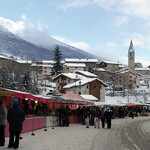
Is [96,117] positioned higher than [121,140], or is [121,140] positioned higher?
[96,117]

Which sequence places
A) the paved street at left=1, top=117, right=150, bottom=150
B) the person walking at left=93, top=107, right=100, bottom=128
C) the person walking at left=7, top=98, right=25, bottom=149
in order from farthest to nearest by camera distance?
the person walking at left=93, top=107, right=100, bottom=128
the paved street at left=1, top=117, right=150, bottom=150
the person walking at left=7, top=98, right=25, bottom=149

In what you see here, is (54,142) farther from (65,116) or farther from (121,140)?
(65,116)

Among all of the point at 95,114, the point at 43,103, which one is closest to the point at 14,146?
the point at 43,103

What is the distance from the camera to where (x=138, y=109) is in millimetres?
80938

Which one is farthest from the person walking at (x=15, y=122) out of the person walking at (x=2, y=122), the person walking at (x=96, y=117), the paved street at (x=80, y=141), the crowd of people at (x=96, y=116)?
the person walking at (x=96, y=117)

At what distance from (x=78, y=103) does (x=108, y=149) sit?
91.7 ft

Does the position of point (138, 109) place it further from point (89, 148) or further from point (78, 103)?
point (89, 148)

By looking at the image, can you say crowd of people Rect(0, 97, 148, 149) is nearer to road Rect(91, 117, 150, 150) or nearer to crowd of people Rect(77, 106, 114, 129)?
crowd of people Rect(77, 106, 114, 129)

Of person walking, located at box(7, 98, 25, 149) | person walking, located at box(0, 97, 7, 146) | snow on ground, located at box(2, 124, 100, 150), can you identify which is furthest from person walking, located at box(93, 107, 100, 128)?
person walking, located at box(7, 98, 25, 149)

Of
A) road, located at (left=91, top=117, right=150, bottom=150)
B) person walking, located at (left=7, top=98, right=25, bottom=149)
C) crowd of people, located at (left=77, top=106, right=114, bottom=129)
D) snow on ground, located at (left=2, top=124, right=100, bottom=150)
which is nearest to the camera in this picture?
person walking, located at (left=7, top=98, right=25, bottom=149)

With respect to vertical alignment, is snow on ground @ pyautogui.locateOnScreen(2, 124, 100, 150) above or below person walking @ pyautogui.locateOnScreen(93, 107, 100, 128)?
below

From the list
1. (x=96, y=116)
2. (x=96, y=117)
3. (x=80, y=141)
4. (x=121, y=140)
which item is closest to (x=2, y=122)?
(x=80, y=141)

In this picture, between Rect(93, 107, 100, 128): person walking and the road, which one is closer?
the road

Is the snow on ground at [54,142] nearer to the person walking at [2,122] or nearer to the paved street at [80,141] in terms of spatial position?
the paved street at [80,141]
